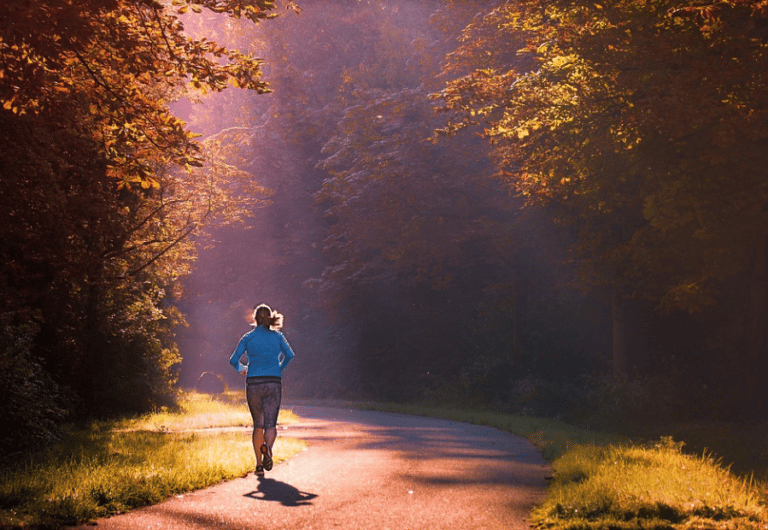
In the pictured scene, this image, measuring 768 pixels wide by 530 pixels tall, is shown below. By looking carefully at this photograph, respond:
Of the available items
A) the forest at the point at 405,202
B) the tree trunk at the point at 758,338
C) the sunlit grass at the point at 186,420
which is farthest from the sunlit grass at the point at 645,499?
the tree trunk at the point at 758,338

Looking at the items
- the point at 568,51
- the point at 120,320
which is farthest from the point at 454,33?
the point at 120,320

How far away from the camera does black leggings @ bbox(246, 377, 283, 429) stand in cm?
1043

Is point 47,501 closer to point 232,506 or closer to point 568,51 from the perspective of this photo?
point 232,506

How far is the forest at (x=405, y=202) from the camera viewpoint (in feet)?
31.1

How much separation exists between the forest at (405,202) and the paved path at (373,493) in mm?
3487

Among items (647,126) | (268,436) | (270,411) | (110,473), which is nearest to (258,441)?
(268,436)

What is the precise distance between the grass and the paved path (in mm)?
265

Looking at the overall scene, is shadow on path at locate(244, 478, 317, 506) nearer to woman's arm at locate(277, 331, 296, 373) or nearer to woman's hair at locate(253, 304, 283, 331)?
woman's arm at locate(277, 331, 296, 373)

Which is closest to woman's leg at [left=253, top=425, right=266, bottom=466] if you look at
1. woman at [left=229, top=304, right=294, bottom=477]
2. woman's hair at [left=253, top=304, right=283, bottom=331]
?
woman at [left=229, top=304, right=294, bottom=477]

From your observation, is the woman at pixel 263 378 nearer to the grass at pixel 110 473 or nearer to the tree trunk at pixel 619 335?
the grass at pixel 110 473

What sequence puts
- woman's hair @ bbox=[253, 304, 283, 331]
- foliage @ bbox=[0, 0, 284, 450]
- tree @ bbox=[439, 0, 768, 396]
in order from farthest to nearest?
tree @ bbox=[439, 0, 768, 396] → woman's hair @ bbox=[253, 304, 283, 331] → foliage @ bbox=[0, 0, 284, 450]

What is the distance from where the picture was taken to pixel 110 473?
337 inches

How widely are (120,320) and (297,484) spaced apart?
12.5 meters

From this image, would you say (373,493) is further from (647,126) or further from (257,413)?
(647,126)
